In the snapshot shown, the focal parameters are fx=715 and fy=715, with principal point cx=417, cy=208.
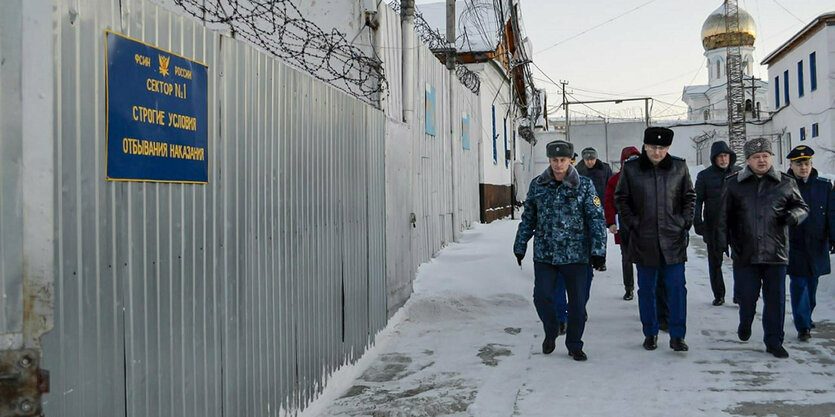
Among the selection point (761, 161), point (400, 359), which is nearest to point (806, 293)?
point (761, 161)

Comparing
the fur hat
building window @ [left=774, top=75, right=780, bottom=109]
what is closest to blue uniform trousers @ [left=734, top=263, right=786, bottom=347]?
the fur hat

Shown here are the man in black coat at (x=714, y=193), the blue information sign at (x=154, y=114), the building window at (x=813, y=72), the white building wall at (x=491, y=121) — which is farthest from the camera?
the building window at (x=813, y=72)

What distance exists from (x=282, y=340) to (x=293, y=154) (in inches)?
44.3

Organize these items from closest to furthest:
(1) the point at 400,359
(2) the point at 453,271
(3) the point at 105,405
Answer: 1. (3) the point at 105,405
2. (1) the point at 400,359
3. (2) the point at 453,271

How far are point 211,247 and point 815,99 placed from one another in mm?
35119

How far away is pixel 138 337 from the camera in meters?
2.76

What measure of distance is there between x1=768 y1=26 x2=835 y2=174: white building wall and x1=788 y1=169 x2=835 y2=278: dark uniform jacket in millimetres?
26628

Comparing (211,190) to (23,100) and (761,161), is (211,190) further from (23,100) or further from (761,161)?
(761,161)

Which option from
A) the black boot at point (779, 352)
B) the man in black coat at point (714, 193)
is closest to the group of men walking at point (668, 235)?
the black boot at point (779, 352)

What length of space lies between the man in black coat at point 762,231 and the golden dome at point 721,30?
51961mm

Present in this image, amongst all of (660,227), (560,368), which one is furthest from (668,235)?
(560,368)

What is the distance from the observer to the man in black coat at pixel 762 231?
19.0 ft

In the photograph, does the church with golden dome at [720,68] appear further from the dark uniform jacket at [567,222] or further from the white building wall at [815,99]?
the dark uniform jacket at [567,222]

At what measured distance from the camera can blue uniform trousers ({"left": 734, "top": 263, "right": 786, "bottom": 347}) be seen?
5.73 meters
